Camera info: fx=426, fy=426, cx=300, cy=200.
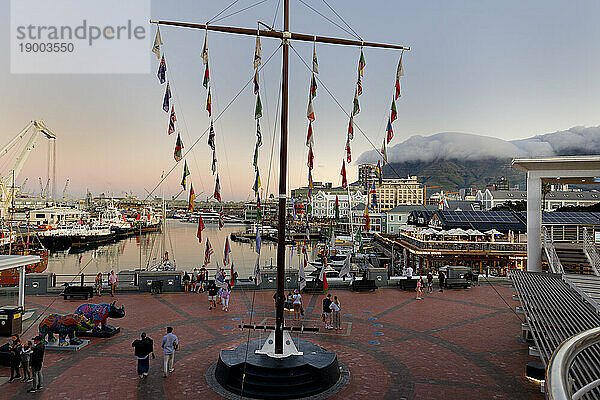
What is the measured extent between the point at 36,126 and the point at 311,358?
9997 cm

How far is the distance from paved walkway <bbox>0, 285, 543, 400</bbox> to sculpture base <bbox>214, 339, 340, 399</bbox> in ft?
1.73

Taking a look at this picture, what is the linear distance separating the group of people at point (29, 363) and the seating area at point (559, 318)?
1106cm

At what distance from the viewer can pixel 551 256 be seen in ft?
63.3

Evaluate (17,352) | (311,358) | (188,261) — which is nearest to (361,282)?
Answer: (311,358)

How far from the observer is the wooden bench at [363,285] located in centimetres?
2355

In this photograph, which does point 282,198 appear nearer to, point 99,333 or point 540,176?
point 99,333

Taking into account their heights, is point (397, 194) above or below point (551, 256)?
above

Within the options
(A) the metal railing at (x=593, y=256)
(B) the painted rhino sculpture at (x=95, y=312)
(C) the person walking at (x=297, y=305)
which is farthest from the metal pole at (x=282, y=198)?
(A) the metal railing at (x=593, y=256)

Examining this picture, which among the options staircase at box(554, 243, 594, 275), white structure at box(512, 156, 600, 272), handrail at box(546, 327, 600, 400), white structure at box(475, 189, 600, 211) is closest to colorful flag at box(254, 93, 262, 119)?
handrail at box(546, 327, 600, 400)

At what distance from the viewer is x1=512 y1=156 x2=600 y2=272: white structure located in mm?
19047

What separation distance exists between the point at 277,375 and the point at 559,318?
670 centimetres

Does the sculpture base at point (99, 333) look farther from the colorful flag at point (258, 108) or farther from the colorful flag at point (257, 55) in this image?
the colorful flag at point (257, 55)

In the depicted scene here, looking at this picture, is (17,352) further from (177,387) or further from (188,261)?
(188,261)

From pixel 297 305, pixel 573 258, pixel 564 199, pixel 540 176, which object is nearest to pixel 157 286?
pixel 297 305
